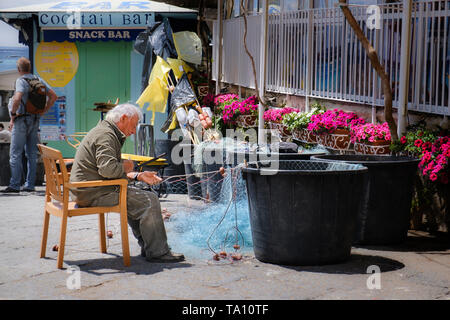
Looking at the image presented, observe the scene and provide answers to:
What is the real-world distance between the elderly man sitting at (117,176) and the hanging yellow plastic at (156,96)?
594 cm

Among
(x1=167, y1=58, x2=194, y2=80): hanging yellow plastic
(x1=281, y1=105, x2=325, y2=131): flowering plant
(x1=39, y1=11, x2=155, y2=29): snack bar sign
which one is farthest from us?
(x1=39, y1=11, x2=155, y2=29): snack bar sign

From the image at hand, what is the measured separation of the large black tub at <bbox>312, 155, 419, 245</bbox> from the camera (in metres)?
7.73

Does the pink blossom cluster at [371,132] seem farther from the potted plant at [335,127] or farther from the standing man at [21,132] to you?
the standing man at [21,132]

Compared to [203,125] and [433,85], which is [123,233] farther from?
[203,125]

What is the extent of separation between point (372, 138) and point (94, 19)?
8.94 meters

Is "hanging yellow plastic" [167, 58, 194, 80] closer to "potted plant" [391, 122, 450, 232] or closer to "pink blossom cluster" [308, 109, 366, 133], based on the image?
Answer: "pink blossom cluster" [308, 109, 366, 133]

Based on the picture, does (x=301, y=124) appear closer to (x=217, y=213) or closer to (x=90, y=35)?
(x=217, y=213)

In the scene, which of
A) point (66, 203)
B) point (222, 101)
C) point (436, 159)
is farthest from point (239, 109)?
point (66, 203)

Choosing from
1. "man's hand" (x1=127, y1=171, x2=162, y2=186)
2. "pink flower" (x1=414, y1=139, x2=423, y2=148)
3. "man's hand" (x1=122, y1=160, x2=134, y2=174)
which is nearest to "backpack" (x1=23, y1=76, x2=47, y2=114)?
"man's hand" (x1=122, y1=160, x2=134, y2=174)

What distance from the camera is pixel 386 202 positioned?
25.6 feet

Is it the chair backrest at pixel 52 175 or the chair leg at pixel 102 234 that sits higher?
the chair backrest at pixel 52 175

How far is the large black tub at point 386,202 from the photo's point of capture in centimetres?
773

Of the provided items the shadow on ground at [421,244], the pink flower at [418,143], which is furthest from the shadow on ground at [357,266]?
the pink flower at [418,143]

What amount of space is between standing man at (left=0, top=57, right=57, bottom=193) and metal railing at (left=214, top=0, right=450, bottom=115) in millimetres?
3864
